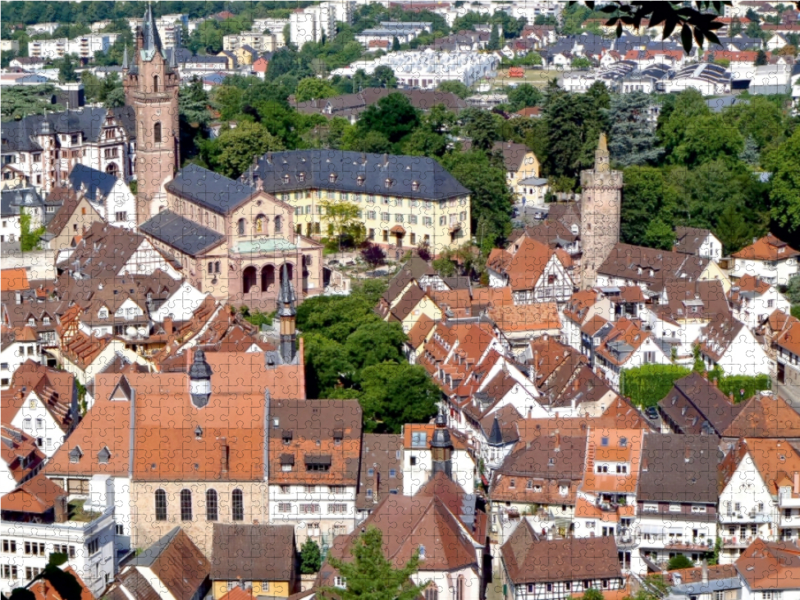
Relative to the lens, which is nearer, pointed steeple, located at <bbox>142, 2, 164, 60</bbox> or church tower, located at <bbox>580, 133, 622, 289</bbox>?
church tower, located at <bbox>580, 133, 622, 289</bbox>

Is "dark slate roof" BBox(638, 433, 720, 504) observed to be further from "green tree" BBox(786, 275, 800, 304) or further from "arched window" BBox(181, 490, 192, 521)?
"green tree" BBox(786, 275, 800, 304)

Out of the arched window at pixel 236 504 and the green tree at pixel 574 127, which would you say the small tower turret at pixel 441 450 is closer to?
the arched window at pixel 236 504

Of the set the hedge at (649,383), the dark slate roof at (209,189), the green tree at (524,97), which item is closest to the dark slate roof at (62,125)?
the dark slate roof at (209,189)

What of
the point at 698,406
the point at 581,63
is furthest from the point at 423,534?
the point at 581,63

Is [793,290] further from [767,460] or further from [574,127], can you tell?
[767,460]

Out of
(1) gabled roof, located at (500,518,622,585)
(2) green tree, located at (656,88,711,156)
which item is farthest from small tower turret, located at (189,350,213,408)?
(2) green tree, located at (656,88,711,156)

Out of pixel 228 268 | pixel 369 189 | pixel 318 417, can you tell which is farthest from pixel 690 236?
pixel 318 417

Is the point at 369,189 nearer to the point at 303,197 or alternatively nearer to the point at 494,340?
the point at 303,197
